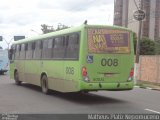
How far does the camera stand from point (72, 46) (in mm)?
16922

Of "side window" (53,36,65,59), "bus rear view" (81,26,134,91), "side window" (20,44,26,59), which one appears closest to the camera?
"bus rear view" (81,26,134,91)

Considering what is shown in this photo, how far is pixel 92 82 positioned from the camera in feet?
52.2

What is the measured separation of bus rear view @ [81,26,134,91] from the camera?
15961 millimetres

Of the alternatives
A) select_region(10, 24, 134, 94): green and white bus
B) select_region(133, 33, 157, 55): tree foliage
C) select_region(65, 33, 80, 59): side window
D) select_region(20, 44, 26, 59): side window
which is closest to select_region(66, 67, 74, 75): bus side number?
select_region(10, 24, 134, 94): green and white bus

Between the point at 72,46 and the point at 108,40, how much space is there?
1507mm

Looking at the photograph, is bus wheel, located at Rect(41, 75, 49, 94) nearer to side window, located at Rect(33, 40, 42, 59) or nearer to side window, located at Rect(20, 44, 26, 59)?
side window, located at Rect(33, 40, 42, 59)

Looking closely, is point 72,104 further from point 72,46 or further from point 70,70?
point 72,46

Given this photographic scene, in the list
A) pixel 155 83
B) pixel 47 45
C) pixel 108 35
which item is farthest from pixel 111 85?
pixel 155 83

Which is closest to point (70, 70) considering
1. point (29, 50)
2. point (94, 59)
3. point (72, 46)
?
point (72, 46)

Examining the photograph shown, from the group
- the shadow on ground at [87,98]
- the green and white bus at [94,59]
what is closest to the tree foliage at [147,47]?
the shadow on ground at [87,98]

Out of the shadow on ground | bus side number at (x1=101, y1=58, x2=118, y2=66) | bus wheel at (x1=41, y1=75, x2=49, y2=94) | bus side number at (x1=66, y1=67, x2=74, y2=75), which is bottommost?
the shadow on ground

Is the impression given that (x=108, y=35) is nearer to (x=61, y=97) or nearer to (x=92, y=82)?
(x=92, y=82)

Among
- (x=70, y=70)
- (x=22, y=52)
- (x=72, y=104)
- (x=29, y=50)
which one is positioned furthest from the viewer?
(x=22, y=52)

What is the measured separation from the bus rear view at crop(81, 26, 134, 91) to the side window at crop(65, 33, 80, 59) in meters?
0.56
